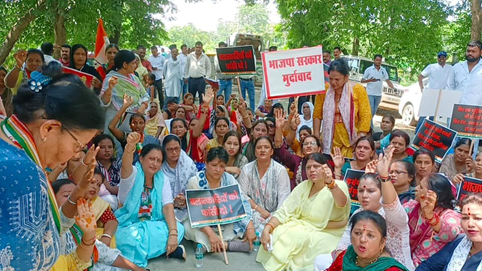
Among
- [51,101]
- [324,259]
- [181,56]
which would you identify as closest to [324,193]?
[324,259]

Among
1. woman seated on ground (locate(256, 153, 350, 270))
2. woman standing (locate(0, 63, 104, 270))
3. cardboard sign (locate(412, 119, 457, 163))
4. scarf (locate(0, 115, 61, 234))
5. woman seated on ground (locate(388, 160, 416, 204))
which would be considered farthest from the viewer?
cardboard sign (locate(412, 119, 457, 163))

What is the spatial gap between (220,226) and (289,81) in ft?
6.47

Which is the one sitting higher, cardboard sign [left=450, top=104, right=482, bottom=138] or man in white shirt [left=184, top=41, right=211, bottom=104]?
man in white shirt [left=184, top=41, right=211, bottom=104]

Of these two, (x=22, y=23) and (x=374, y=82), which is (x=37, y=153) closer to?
(x=22, y=23)

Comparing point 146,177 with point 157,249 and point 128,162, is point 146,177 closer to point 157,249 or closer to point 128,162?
point 128,162

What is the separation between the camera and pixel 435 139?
486 centimetres

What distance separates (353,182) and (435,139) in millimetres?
1341

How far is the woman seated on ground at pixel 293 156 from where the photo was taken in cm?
481

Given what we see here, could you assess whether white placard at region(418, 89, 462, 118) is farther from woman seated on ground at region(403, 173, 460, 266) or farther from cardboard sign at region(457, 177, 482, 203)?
woman seated on ground at region(403, 173, 460, 266)

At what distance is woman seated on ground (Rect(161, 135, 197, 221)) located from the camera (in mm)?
4668

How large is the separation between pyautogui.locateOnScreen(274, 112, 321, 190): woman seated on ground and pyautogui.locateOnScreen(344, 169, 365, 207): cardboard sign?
674mm

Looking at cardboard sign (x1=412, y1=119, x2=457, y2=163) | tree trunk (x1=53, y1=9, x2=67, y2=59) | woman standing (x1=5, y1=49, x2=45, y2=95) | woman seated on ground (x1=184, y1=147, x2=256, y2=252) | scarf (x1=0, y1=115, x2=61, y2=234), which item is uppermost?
tree trunk (x1=53, y1=9, x2=67, y2=59)

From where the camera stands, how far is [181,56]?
11.5 meters

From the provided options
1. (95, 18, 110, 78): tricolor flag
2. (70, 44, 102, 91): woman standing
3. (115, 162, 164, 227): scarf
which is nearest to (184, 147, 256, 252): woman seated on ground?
(115, 162, 164, 227): scarf
